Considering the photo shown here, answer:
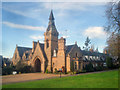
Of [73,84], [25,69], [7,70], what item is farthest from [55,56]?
[73,84]

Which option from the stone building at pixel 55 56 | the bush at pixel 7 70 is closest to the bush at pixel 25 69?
the stone building at pixel 55 56

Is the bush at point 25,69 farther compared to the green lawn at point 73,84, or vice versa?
the bush at point 25,69

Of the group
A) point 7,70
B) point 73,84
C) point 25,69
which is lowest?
point 25,69

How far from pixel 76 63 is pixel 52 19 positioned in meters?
A: 17.7

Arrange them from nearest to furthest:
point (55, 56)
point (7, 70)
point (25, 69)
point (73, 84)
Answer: point (73, 84) < point (7, 70) < point (55, 56) < point (25, 69)

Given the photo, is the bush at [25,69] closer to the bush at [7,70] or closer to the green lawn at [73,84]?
the bush at [7,70]

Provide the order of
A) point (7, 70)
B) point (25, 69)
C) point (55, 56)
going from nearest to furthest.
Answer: point (7, 70)
point (55, 56)
point (25, 69)

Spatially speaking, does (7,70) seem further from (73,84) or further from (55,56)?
(73,84)

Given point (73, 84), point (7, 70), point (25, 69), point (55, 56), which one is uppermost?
point (55, 56)

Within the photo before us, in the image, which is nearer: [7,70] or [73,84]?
[73,84]

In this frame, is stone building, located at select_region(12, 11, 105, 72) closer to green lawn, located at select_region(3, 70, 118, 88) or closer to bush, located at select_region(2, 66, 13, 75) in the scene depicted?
bush, located at select_region(2, 66, 13, 75)

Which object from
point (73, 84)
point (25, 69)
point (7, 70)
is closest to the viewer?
point (73, 84)

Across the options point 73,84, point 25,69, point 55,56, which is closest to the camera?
point 73,84

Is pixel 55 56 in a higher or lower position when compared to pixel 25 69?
higher
